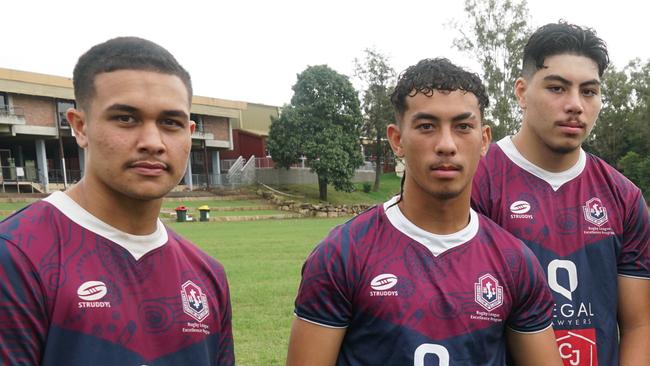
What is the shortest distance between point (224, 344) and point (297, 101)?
125 feet

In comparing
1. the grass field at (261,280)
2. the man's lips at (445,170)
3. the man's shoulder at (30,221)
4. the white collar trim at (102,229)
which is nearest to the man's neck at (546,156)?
the man's lips at (445,170)

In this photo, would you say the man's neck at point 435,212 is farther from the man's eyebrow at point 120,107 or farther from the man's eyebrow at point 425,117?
the man's eyebrow at point 120,107

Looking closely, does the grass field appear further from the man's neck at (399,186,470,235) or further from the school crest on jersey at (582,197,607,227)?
the school crest on jersey at (582,197,607,227)

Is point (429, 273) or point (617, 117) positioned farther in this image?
point (617, 117)

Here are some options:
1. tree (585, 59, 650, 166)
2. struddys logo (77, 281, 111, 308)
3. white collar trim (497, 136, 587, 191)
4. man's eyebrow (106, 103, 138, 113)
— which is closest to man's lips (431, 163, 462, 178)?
white collar trim (497, 136, 587, 191)

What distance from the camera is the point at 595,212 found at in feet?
9.28

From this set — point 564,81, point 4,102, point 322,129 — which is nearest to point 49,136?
Answer: point 4,102

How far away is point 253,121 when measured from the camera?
170 ft

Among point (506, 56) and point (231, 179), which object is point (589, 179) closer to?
point (506, 56)

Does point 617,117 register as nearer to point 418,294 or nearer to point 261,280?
point 261,280

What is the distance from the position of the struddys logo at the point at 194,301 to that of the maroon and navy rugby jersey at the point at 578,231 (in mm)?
1555

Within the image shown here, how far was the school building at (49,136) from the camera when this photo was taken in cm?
3142

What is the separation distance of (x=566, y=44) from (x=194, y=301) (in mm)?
2348

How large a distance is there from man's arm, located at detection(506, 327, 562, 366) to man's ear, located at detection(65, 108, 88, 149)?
2.11m
